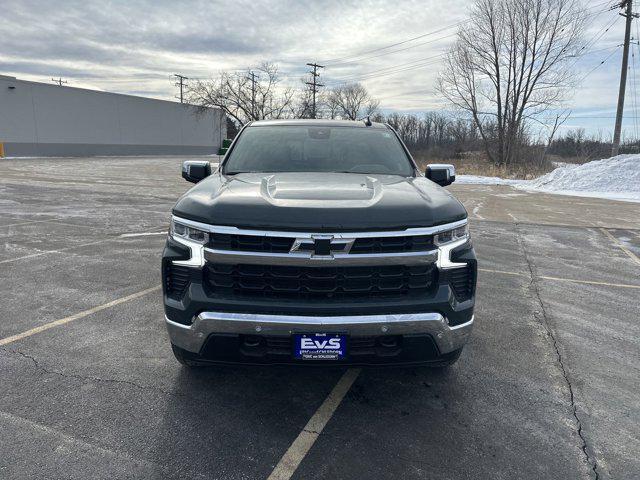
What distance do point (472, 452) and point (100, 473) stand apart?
1993 mm

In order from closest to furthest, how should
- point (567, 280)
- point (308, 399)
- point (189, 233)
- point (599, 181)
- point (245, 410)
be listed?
point (189, 233) < point (245, 410) < point (308, 399) < point (567, 280) < point (599, 181)

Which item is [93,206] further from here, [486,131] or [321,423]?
[486,131]

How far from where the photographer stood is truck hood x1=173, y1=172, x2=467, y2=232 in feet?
8.52

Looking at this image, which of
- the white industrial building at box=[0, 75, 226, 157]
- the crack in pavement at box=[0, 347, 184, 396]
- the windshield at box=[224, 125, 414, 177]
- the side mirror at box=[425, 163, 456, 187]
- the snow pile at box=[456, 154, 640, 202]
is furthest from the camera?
the white industrial building at box=[0, 75, 226, 157]

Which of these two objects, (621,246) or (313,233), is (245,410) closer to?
(313,233)

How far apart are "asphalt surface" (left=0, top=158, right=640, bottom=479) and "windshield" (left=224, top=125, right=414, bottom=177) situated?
1674 mm

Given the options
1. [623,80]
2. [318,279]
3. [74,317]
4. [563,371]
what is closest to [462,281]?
[318,279]

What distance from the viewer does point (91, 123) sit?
44281mm

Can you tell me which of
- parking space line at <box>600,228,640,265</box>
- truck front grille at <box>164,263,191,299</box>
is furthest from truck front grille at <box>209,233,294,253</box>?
parking space line at <box>600,228,640,265</box>

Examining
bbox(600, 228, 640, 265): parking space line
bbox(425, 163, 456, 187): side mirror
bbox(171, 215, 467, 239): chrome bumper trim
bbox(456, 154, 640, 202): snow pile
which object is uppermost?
bbox(425, 163, 456, 187): side mirror

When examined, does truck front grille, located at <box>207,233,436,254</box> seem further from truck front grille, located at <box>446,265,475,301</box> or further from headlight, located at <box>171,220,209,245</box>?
truck front grille, located at <box>446,265,475,301</box>

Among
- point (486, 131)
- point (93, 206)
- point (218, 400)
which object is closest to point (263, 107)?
point (486, 131)

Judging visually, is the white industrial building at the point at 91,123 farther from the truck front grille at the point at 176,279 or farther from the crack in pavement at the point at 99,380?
the truck front grille at the point at 176,279

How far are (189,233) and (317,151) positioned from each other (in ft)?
5.91
